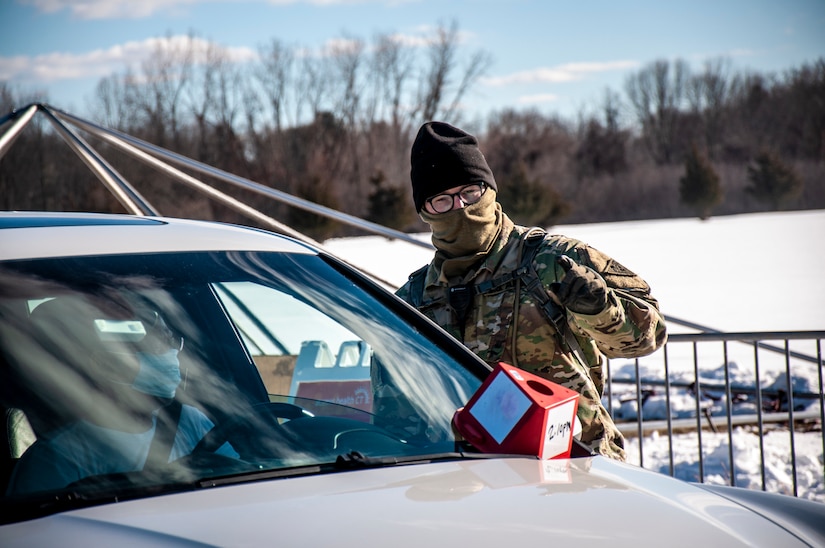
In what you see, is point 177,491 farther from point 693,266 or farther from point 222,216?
point 222,216

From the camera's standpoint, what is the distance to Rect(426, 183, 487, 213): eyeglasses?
11.0 ft

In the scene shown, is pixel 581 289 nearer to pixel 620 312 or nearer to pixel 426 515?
pixel 620 312

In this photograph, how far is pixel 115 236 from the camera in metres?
1.97

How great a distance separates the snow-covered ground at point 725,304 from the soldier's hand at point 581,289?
2.41m

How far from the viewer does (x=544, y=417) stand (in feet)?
6.00

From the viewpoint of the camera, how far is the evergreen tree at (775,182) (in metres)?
50.3

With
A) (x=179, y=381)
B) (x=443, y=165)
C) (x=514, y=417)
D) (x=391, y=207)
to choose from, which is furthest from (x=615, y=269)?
(x=391, y=207)

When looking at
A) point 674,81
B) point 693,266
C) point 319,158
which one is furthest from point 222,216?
point 674,81

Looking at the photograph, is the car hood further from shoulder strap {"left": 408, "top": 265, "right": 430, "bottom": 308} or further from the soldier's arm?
shoulder strap {"left": 408, "top": 265, "right": 430, "bottom": 308}

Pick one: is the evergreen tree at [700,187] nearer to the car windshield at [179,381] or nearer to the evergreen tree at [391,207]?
the evergreen tree at [391,207]

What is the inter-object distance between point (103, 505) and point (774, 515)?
1299 millimetres

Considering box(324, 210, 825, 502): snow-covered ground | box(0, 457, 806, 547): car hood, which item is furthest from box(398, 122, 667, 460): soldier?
box(324, 210, 825, 502): snow-covered ground

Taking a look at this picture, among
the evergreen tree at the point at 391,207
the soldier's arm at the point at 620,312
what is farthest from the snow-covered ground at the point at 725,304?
the evergreen tree at the point at 391,207

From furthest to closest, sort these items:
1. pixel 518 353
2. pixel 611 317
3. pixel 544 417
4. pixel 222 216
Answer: pixel 222 216 < pixel 518 353 < pixel 611 317 < pixel 544 417
